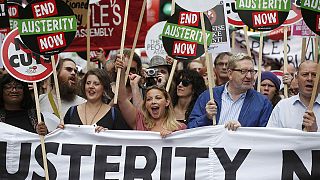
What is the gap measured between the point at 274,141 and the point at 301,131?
25 centimetres

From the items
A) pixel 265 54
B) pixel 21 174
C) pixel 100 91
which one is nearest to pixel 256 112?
pixel 100 91

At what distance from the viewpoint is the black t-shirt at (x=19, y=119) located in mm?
9297

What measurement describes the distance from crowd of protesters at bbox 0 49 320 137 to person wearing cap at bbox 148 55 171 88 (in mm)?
354

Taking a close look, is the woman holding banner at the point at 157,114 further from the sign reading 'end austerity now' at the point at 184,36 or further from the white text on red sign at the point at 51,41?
the white text on red sign at the point at 51,41

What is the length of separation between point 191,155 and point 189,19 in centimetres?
144

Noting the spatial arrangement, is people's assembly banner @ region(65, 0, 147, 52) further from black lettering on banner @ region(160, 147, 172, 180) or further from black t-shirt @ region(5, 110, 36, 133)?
black lettering on banner @ region(160, 147, 172, 180)

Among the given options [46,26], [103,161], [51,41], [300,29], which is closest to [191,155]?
[103,161]

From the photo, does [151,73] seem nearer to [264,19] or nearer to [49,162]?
[264,19]

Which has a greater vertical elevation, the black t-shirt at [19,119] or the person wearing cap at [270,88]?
the person wearing cap at [270,88]

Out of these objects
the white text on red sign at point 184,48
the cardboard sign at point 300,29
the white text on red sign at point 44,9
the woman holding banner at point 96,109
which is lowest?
the woman holding banner at point 96,109

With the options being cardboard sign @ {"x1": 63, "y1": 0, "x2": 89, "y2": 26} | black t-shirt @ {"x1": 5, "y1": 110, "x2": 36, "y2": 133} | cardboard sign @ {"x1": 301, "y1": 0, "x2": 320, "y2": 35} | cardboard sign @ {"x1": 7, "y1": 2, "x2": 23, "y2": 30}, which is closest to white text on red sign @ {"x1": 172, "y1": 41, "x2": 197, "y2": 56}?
cardboard sign @ {"x1": 301, "y1": 0, "x2": 320, "y2": 35}

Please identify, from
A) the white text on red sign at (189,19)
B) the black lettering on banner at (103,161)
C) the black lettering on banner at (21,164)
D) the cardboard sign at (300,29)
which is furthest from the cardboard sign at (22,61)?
the cardboard sign at (300,29)

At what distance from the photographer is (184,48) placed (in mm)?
9086

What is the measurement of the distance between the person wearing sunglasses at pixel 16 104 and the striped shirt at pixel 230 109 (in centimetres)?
180
